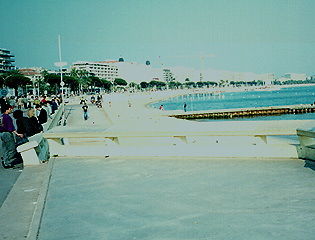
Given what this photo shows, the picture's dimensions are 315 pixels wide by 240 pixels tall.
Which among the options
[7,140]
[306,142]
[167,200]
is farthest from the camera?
[7,140]

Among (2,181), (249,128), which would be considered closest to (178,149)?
(249,128)

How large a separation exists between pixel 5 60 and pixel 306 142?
162m

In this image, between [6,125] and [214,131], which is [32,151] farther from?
[214,131]

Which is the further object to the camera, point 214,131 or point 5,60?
point 5,60

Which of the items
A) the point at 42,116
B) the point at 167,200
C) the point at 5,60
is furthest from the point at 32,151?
the point at 5,60

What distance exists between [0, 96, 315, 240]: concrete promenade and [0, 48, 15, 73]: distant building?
506 feet

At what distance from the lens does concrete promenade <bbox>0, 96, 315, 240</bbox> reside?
3.89 meters

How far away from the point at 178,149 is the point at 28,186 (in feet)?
9.21

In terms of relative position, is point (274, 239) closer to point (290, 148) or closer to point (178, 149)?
point (290, 148)

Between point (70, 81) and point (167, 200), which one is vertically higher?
point (70, 81)

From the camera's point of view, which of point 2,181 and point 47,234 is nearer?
point 47,234

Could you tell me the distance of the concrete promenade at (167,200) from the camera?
3.89 meters

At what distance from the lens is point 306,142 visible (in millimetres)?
6410

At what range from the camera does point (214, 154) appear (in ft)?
24.0
